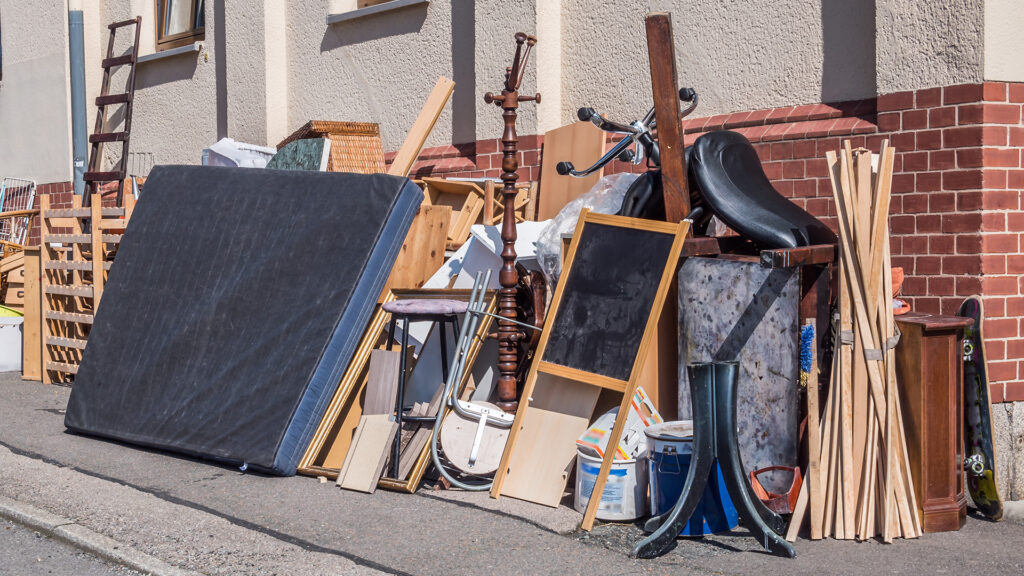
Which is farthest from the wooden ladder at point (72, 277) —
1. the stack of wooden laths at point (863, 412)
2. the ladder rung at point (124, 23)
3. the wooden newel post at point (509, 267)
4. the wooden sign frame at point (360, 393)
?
the stack of wooden laths at point (863, 412)

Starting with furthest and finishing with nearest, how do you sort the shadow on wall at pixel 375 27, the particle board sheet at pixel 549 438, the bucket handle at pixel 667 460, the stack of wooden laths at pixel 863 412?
the shadow on wall at pixel 375 27, the particle board sheet at pixel 549 438, the bucket handle at pixel 667 460, the stack of wooden laths at pixel 863 412

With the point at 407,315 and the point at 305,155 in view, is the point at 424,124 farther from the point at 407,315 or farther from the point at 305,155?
the point at 407,315

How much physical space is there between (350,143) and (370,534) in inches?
188

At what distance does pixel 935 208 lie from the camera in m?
5.36

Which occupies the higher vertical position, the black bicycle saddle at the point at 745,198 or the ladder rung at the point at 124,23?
the ladder rung at the point at 124,23

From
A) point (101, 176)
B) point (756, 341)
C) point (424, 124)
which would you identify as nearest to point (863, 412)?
point (756, 341)

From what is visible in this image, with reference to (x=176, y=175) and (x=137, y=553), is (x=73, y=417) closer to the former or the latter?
(x=176, y=175)

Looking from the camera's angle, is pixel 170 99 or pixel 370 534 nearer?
pixel 370 534

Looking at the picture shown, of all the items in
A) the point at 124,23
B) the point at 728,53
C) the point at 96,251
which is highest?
the point at 124,23

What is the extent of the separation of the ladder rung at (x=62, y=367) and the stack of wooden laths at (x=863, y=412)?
678cm

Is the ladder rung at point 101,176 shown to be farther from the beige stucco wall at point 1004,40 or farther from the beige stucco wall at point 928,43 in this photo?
the beige stucco wall at point 1004,40

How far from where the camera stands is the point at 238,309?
636 centimetres

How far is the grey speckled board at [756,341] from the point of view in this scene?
4844 millimetres

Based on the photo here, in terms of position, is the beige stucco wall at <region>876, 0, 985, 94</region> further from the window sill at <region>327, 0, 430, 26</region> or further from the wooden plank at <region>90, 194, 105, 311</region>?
the wooden plank at <region>90, 194, 105, 311</region>
